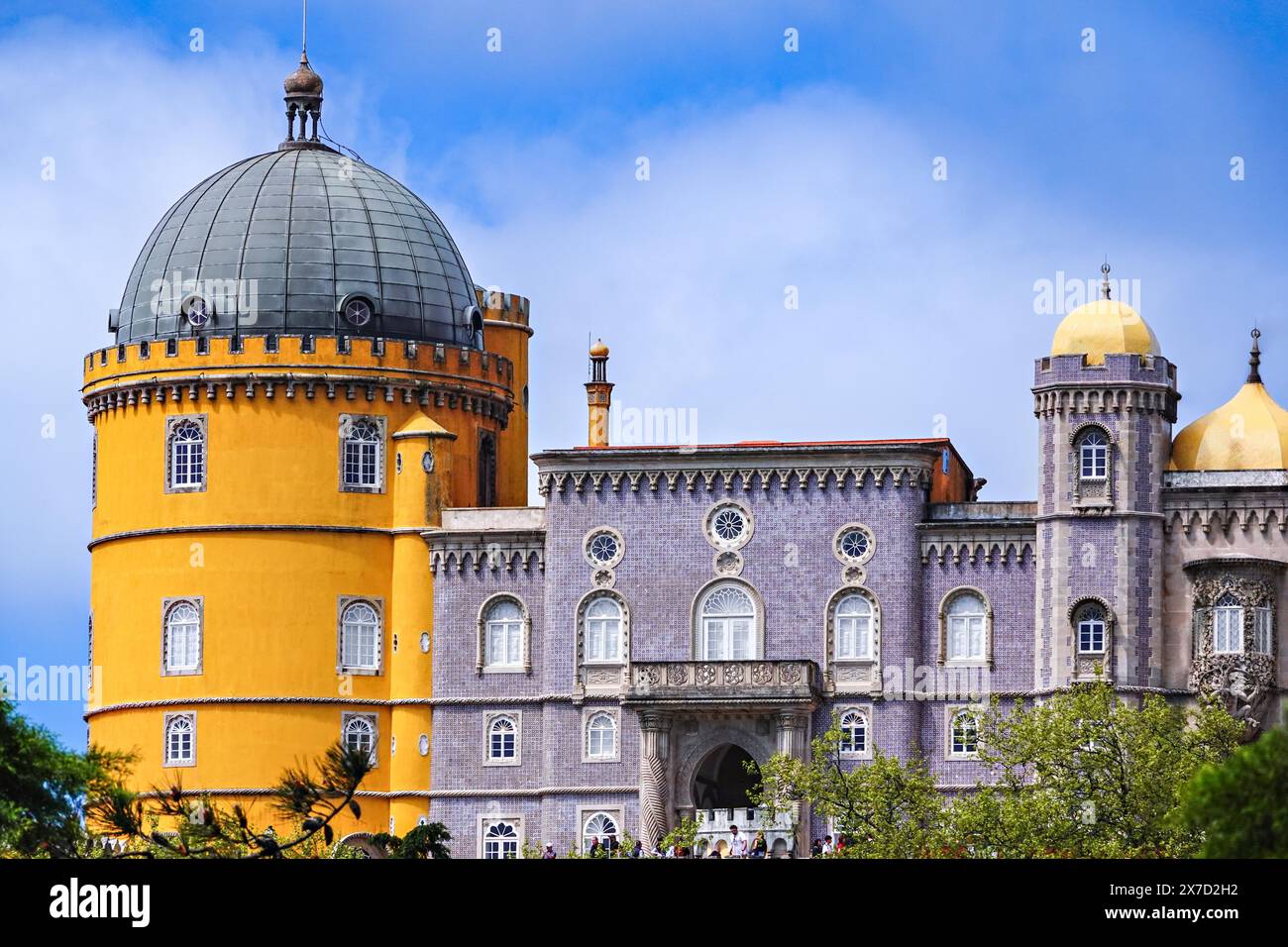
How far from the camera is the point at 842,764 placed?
3174 inches

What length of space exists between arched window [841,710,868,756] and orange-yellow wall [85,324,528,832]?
10521 mm

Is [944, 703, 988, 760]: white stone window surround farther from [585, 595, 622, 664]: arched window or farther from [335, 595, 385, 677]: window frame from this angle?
[335, 595, 385, 677]: window frame

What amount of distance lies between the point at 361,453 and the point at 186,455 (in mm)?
4374

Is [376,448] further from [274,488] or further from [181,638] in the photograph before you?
[181,638]

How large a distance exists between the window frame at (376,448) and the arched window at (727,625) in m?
9.11

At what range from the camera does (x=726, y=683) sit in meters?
80.7

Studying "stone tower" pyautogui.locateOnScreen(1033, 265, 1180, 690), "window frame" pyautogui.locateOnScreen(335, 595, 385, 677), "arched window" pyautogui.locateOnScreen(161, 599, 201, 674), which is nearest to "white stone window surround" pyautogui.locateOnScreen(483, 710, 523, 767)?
"window frame" pyautogui.locateOnScreen(335, 595, 385, 677)

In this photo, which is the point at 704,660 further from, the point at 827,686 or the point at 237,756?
the point at 237,756

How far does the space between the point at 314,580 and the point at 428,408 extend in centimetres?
544

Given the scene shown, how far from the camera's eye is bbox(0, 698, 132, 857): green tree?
5931 centimetres

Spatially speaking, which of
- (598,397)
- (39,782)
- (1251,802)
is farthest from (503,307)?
(1251,802)
